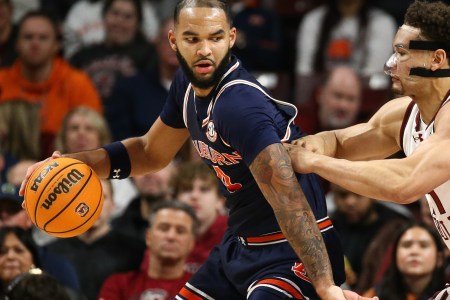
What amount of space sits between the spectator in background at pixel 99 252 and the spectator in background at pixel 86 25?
326 cm

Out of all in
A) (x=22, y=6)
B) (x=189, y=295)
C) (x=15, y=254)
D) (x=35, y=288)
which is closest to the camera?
(x=189, y=295)

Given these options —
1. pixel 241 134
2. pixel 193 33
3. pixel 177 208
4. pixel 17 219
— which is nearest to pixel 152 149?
pixel 193 33

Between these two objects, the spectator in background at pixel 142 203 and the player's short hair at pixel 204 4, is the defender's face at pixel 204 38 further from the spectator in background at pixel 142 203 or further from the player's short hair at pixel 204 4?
the spectator in background at pixel 142 203

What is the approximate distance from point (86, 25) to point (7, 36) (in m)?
0.89

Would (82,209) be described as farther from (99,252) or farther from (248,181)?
(99,252)

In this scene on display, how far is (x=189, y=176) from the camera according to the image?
835cm

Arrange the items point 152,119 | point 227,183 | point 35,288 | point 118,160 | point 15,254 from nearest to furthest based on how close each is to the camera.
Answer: point 227,183 < point 35,288 < point 118,160 < point 15,254 < point 152,119

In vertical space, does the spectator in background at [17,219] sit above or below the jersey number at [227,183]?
below

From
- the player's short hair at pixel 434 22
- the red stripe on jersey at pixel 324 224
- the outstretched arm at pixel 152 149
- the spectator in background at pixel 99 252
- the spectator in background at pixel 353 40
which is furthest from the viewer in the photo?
the spectator in background at pixel 353 40

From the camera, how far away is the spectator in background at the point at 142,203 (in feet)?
28.1

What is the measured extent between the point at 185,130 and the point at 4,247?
6.07 feet

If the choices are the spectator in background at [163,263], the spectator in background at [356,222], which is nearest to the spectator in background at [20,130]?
the spectator in background at [163,263]

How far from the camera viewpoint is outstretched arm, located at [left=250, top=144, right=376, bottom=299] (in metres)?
4.73

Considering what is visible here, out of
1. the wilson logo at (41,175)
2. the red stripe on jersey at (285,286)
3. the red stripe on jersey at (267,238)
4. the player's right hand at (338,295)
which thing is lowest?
the red stripe on jersey at (285,286)
